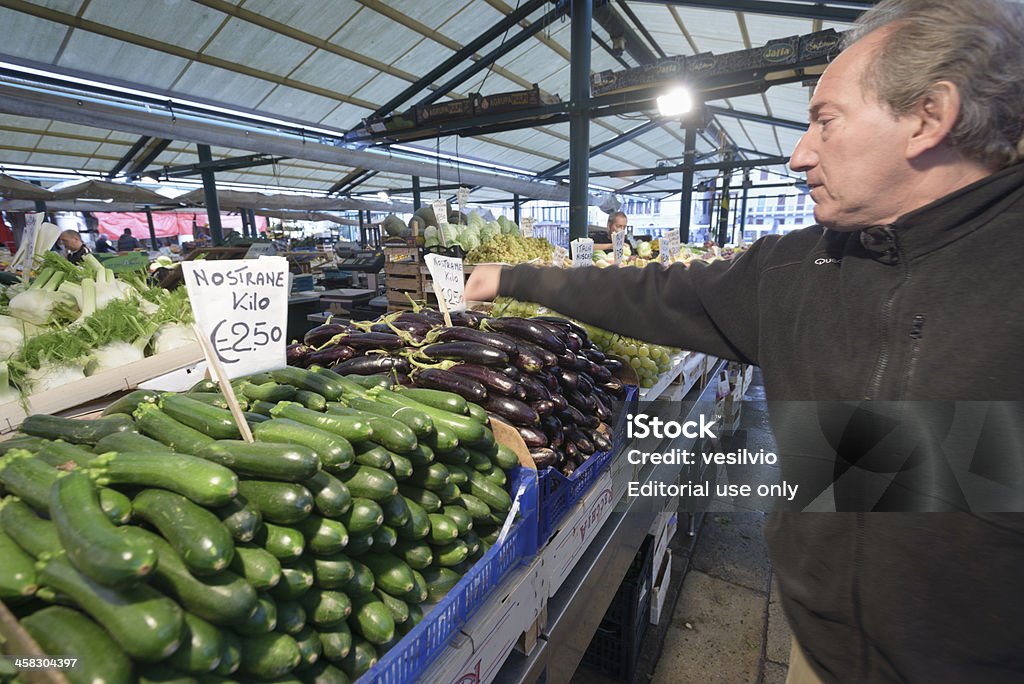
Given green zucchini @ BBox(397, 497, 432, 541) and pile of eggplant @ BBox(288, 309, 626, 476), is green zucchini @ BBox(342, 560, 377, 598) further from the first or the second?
pile of eggplant @ BBox(288, 309, 626, 476)

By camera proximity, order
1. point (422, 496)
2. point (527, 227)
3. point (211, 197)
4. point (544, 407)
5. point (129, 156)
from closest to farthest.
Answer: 1. point (422, 496)
2. point (544, 407)
3. point (527, 227)
4. point (211, 197)
5. point (129, 156)

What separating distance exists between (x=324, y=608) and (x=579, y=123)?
21.6ft

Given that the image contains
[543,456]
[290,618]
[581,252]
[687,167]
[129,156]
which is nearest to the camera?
[290,618]

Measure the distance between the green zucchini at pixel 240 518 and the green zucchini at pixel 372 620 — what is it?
1.00ft

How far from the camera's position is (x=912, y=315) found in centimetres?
101

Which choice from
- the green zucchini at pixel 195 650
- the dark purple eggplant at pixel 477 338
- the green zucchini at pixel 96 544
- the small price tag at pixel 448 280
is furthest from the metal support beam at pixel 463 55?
the green zucchini at pixel 195 650

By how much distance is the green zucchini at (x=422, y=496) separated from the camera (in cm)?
130

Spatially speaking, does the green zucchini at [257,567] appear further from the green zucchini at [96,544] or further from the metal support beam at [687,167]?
the metal support beam at [687,167]

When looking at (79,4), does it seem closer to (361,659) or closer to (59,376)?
(59,376)

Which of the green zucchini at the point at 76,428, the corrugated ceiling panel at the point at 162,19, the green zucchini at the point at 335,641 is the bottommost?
the green zucchini at the point at 335,641

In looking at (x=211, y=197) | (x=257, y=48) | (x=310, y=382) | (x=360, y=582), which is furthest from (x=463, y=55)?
(x=360, y=582)

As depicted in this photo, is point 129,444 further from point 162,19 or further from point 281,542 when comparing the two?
point 162,19

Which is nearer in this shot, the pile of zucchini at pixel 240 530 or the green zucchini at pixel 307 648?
the pile of zucchini at pixel 240 530

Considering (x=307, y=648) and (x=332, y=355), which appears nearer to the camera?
(x=307, y=648)
